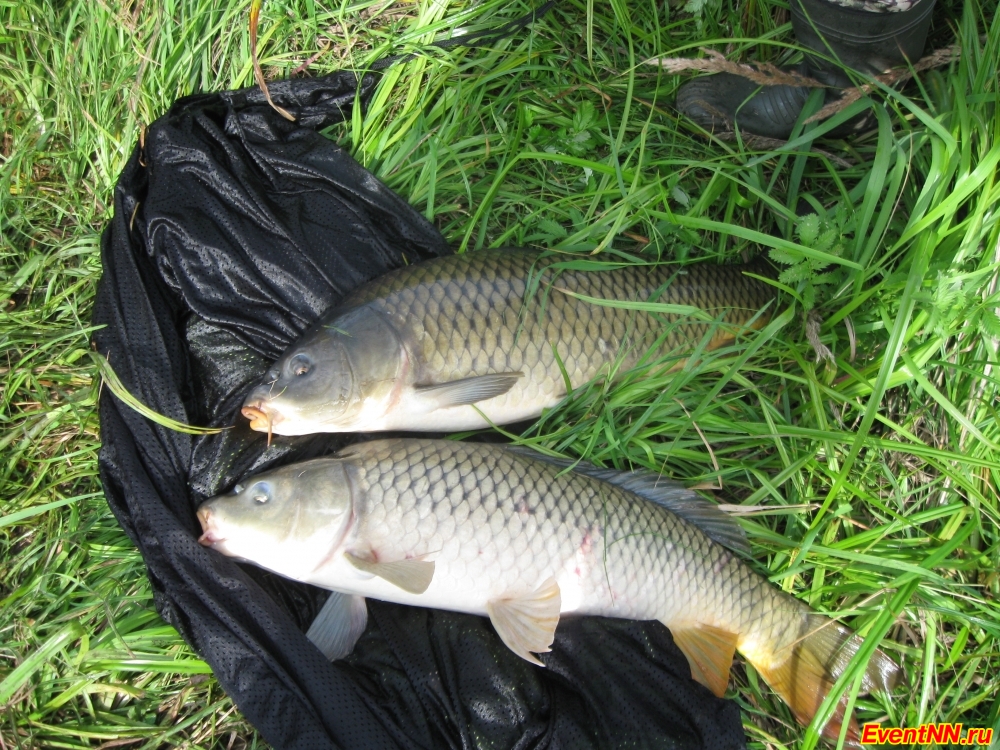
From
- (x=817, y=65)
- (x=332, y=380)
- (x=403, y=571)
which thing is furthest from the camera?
(x=817, y=65)

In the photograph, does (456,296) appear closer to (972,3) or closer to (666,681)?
(666,681)

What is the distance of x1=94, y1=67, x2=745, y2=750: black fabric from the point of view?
183cm

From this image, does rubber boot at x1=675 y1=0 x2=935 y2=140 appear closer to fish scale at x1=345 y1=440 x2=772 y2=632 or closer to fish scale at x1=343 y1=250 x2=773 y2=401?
fish scale at x1=343 y1=250 x2=773 y2=401

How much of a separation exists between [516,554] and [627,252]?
3.46ft

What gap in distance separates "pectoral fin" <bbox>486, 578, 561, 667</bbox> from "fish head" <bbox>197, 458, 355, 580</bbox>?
460 mm

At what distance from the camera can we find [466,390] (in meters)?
1.93

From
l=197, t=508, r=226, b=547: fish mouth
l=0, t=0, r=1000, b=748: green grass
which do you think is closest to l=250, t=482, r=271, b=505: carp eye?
l=197, t=508, r=226, b=547: fish mouth

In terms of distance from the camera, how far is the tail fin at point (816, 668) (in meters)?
1.96

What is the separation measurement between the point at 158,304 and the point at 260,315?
0.29 meters

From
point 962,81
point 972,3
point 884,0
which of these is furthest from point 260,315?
point 972,3

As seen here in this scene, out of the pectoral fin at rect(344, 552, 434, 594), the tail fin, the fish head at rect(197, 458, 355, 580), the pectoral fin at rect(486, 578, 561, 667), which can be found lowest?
the tail fin

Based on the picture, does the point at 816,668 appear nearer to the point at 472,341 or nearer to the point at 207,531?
the point at 472,341

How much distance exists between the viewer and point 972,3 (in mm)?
2199
